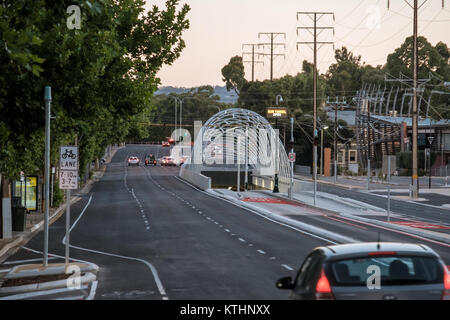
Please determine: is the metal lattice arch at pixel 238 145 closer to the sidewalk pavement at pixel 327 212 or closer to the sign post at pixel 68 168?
the sidewalk pavement at pixel 327 212

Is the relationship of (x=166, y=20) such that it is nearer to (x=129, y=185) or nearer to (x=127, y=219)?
(x=127, y=219)

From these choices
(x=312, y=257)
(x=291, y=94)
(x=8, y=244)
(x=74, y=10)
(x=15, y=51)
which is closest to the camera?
(x=312, y=257)

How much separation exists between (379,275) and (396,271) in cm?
21

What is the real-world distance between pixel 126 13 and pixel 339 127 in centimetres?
9367

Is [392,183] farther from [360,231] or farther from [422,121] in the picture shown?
[360,231]

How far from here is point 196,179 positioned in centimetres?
7412

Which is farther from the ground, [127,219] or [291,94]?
[291,94]

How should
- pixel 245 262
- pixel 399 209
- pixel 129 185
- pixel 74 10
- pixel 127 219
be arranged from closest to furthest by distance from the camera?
pixel 74 10
pixel 245 262
pixel 127 219
pixel 399 209
pixel 129 185

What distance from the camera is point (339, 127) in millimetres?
118125

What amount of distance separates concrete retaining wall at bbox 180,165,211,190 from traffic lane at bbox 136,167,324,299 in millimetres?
30851

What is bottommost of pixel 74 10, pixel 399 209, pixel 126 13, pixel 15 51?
pixel 399 209

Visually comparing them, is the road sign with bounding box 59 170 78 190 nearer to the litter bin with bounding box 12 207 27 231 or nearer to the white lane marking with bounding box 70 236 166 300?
the white lane marking with bounding box 70 236 166 300

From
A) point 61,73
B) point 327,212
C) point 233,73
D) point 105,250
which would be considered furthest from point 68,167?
point 233,73
